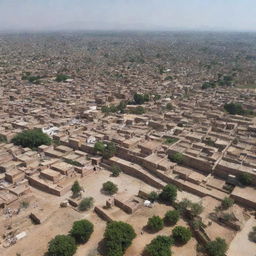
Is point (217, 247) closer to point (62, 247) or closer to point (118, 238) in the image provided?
point (118, 238)

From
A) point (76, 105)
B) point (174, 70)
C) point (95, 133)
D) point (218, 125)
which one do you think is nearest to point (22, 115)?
point (76, 105)

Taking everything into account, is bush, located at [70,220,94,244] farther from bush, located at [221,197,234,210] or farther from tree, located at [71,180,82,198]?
bush, located at [221,197,234,210]

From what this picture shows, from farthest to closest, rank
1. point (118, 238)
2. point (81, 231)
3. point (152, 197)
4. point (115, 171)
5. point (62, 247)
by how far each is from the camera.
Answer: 1. point (115, 171)
2. point (152, 197)
3. point (81, 231)
4. point (118, 238)
5. point (62, 247)

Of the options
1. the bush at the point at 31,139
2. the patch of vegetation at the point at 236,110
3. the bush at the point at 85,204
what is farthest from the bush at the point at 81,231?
the patch of vegetation at the point at 236,110

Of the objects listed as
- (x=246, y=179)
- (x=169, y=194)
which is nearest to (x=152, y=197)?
(x=169, y=194)

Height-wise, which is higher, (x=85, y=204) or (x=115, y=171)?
(x=85, y=204)

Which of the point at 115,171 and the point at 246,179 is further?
the point at 115,171

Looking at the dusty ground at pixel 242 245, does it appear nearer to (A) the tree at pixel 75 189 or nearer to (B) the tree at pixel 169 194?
(B) the tree at pixel 169 194

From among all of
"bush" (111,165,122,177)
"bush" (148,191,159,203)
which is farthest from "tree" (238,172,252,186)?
"bush" (111,165,122,177)
